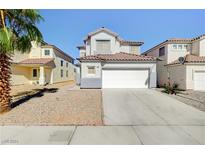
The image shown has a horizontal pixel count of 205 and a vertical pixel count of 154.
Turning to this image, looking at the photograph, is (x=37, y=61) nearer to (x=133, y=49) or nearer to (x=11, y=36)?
(x=133, y=49)

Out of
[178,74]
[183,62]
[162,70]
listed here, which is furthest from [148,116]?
[162,70]

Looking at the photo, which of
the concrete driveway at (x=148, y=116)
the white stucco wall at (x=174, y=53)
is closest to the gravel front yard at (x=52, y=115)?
the concrete driveway at (x=148, y=116)

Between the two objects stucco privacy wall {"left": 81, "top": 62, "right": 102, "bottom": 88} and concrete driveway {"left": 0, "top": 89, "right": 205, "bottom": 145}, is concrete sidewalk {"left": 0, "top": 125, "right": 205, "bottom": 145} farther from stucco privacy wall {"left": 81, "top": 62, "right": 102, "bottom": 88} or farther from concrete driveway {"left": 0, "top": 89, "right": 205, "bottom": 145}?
stucco privacy wall {"left": 81, "top": 62, "right": 102, "bottom": 88}

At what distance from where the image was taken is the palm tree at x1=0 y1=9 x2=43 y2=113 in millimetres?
7027

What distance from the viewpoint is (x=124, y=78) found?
663 inches

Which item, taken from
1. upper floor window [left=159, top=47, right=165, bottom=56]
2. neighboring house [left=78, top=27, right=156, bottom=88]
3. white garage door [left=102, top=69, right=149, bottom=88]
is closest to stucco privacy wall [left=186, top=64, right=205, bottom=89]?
neighboring house [left=78, top=27, right=156, bottom=88]

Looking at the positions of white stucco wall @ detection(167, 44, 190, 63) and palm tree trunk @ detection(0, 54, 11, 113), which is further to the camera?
white stucco wall @ detection(167, 44, 190, 63)

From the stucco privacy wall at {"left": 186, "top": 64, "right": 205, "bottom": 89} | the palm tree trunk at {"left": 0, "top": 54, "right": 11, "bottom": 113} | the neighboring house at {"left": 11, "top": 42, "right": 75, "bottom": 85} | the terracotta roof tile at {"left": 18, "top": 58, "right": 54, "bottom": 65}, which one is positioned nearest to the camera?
the palm tree trunk at {"left": 0, "top": 54, "right": 11, "bottom": 113}

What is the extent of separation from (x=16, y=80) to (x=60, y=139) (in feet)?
61.7

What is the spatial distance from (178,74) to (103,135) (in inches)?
572

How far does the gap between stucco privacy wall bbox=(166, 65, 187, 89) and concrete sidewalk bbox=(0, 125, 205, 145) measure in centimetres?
1126

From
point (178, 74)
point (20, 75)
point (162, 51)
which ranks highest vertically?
point (162, 51)

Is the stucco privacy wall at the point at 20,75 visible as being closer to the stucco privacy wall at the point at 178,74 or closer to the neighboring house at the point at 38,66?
the neighboring house at the point at 38,66
